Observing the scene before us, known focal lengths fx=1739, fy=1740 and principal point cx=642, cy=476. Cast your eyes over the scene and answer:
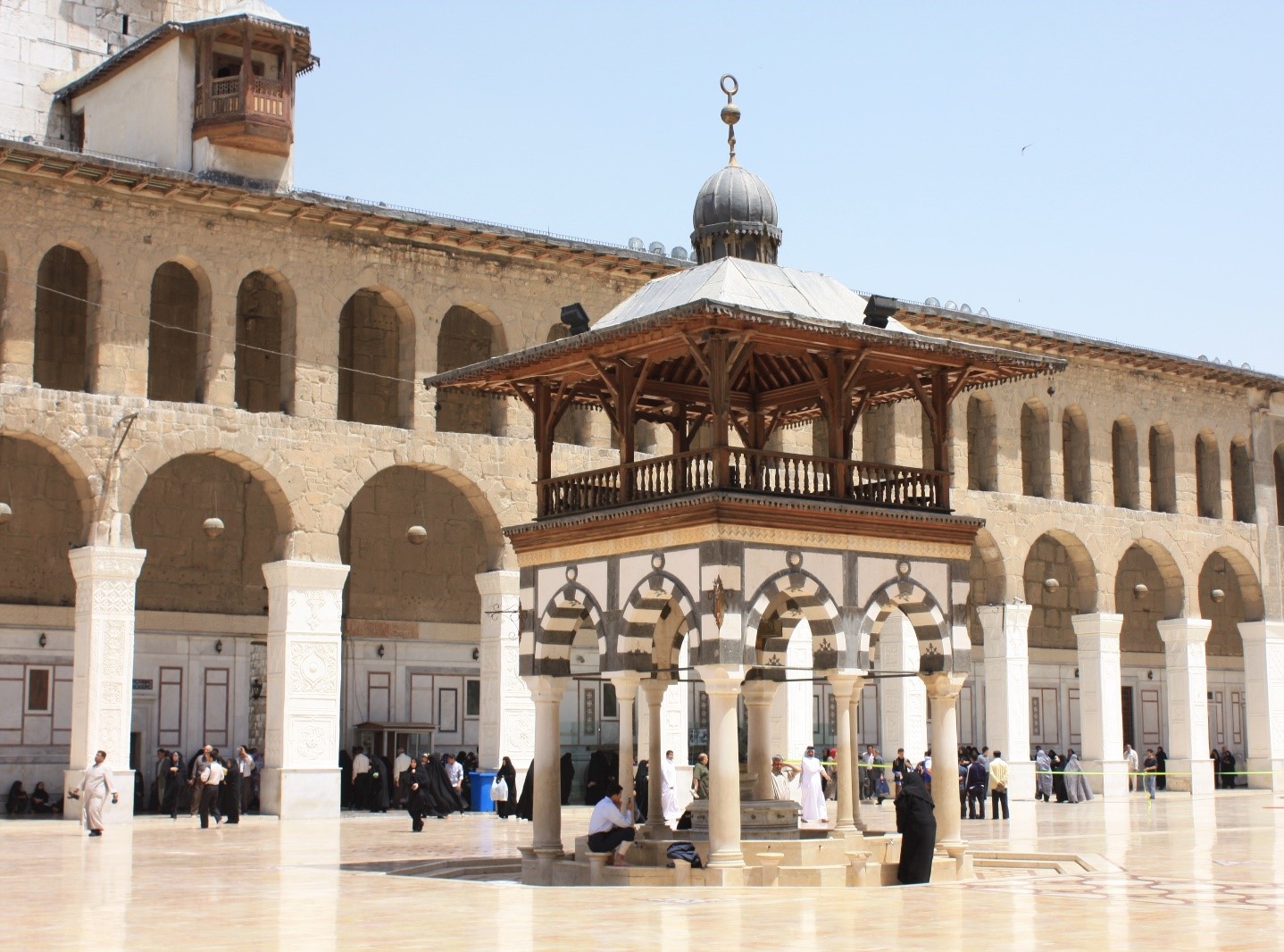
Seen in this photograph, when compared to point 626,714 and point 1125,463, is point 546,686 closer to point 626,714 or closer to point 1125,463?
point 626,714

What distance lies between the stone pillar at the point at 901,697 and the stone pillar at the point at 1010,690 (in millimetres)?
1311

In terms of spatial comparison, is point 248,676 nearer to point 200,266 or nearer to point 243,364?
point 243,364

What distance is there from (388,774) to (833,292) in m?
14.6

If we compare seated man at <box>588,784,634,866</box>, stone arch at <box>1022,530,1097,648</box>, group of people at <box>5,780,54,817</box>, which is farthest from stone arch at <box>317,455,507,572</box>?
stone arch at <box>1022,530,1097,648</box>

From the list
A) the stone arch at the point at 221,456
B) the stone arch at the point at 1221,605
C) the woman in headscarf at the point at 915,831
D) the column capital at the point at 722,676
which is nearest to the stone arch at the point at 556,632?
the column capital at the point at 722,676

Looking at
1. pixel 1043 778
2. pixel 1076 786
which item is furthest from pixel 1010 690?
pixel 1043 778

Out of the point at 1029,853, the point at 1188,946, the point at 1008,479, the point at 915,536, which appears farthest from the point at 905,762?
the point at 1188,946

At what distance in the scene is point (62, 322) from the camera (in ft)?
83.7

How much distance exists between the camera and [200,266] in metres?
23.6

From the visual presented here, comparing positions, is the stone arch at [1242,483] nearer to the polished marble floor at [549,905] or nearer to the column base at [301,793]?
the polished marble floor at [549,905]

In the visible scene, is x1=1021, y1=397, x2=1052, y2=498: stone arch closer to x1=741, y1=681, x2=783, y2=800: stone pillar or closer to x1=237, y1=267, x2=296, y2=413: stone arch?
x1=237, y1=267, x2=296, y2=413: stone arch

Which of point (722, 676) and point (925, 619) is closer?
point (722, 676)

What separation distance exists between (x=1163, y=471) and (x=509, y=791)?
51.5ft

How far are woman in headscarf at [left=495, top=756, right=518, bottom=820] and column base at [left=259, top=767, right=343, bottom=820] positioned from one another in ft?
7.57
